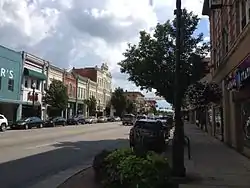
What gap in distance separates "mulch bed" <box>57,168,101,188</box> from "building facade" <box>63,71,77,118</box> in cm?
5773

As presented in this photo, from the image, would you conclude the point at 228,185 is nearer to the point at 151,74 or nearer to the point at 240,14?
the point at 240,14

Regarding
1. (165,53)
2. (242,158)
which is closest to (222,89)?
(165,53)

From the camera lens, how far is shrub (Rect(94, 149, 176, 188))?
6242 mm

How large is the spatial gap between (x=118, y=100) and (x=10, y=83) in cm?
5565

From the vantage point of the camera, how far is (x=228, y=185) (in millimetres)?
9789

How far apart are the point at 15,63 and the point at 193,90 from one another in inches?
1175

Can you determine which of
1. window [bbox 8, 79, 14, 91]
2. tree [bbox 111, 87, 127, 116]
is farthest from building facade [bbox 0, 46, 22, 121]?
tree [bbox 111, 87, 127, 116]

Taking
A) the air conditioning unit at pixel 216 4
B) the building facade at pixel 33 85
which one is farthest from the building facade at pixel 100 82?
the air conditioning unit at pixel 216 4

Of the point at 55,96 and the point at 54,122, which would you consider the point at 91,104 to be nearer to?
the point at 55,96

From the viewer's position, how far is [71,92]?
72500 mm

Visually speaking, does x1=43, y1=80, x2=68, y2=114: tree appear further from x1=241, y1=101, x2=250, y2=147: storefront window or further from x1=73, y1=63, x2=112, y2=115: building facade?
x1=241, y1=101, x2=250, y2=147: storefront window

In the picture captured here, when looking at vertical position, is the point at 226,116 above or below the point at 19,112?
below

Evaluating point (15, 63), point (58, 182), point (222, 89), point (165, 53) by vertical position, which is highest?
point (15, 63)

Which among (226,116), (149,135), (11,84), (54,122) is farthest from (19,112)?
(226,116)
